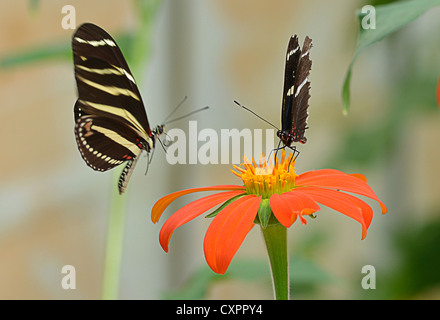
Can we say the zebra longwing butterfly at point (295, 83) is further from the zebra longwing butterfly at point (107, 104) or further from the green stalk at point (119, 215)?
the green stalk at point (119, 215)

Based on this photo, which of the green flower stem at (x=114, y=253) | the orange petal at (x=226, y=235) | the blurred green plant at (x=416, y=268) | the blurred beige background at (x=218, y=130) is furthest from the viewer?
the blurred beige background at (x=218, y=130)

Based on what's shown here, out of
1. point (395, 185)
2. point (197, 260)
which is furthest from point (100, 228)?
point (395, 185)

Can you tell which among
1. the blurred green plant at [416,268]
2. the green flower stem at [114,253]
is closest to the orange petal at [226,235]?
the green flower stem at [114,253]

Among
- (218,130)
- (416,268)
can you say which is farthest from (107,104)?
(218,130)

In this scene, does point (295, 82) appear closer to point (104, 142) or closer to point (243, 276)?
point (104, 142)

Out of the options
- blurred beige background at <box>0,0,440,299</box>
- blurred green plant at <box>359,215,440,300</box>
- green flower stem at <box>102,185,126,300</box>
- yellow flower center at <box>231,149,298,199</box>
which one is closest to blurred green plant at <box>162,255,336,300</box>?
green flower stem at <box>102,185,126,300</box>

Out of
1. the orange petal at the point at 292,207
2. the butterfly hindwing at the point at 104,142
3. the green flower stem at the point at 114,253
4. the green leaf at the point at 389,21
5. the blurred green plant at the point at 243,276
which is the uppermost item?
the green leaf at the point at 389,21
